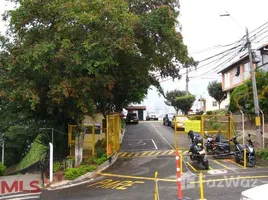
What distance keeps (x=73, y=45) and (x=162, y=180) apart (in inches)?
239

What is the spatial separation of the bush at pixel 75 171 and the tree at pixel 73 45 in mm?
1015

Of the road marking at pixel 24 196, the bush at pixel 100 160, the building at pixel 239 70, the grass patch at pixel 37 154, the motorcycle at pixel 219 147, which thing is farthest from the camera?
the building at pixel 239 70

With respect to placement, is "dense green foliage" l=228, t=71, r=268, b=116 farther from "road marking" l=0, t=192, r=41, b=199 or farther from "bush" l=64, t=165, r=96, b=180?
"road marking" l=0, t=192, r=41, b=199

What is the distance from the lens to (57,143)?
15.9 meters

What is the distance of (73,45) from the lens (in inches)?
478

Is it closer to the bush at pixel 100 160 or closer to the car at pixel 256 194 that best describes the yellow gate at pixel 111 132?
the bush at pixel 100 160

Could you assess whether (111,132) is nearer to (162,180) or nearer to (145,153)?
(145,153)

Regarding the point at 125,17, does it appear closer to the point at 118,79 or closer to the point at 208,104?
the point at 118,79

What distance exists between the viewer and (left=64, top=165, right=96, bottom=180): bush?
1275 cm

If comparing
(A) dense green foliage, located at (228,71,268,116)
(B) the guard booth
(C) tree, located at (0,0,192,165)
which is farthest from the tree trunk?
(B) the guard booth

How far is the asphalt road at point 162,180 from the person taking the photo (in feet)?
32.1

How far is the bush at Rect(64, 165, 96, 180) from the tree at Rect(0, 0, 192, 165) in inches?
40.0

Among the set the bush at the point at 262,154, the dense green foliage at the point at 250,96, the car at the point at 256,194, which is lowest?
the bush at the point at 262,154

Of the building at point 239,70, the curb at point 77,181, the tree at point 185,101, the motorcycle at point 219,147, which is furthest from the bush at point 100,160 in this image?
the tree at point 185,101
